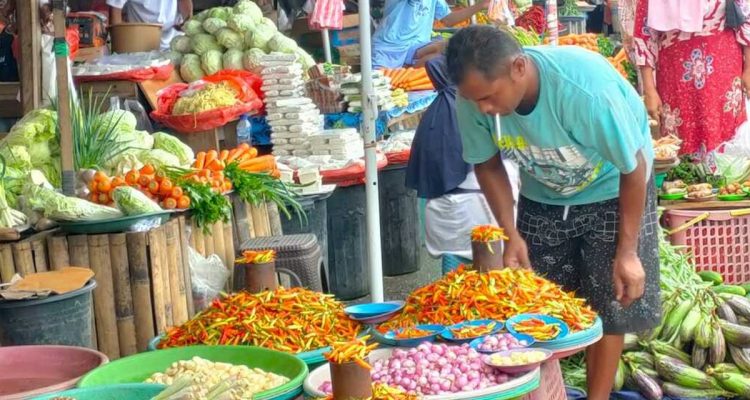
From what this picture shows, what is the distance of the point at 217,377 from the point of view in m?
3.30

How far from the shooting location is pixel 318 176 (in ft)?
22.6

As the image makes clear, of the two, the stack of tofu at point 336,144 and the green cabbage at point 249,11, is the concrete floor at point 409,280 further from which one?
the green cabbage at point 249,11

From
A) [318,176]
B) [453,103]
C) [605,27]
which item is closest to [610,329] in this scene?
[453,103]

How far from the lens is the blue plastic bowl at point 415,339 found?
3.57 meters

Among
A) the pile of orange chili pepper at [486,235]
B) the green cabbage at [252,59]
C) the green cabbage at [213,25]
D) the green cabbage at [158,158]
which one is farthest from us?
the green cabbage at [213,25]

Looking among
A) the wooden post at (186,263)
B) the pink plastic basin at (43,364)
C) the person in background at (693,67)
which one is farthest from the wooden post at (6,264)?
the person in background at (693,67)

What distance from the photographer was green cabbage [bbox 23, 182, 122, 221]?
4.96m

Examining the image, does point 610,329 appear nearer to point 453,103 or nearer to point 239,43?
point 453,103

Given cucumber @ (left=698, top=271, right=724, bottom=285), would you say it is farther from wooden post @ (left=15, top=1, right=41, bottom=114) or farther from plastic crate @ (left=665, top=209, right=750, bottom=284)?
wooden post @ (left=15, top=1, right=41, bottom=114)

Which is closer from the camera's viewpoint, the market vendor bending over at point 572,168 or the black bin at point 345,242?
the market vendor bending over at point 572,168

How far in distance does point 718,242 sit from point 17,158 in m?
4.30

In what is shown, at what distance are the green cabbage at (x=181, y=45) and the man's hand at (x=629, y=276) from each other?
20.0 feet

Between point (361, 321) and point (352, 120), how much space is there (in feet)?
15.9

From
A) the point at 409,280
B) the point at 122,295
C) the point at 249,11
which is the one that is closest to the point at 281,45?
the point at 249,11
